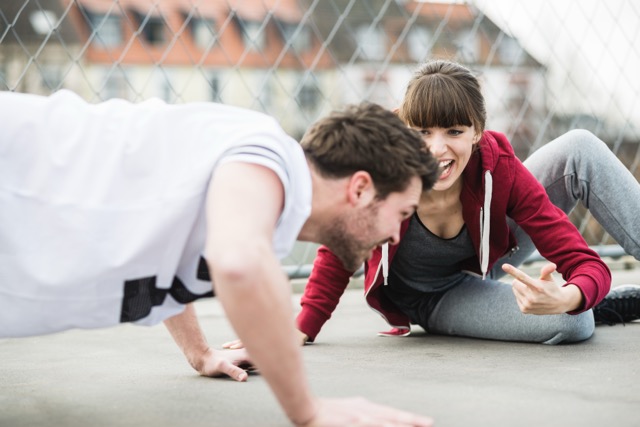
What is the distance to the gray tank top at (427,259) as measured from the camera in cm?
166

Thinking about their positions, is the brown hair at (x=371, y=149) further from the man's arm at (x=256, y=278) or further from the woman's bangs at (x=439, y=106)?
the woman's bangs at (x=439, y=106)

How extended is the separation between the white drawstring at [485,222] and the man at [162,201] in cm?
57

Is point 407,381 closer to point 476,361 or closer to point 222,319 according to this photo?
point 476,361

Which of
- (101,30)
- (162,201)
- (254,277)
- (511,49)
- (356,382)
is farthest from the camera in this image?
(511,49)

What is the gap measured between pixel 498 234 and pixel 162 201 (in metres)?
0.88

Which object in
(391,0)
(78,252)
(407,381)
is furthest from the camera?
(391,0)

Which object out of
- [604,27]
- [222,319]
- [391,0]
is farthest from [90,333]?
[604,27]

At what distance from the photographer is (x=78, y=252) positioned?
944mm

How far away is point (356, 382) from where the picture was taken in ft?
4.25

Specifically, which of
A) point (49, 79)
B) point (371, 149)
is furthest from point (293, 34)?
point (371, 149)

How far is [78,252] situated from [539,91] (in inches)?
125

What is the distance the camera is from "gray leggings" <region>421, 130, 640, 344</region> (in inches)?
66.0

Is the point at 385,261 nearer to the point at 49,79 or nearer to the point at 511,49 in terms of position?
the point at 511,49

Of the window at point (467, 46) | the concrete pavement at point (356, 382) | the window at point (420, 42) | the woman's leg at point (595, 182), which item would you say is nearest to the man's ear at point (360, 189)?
the concrete pavement at point (356, 382)
